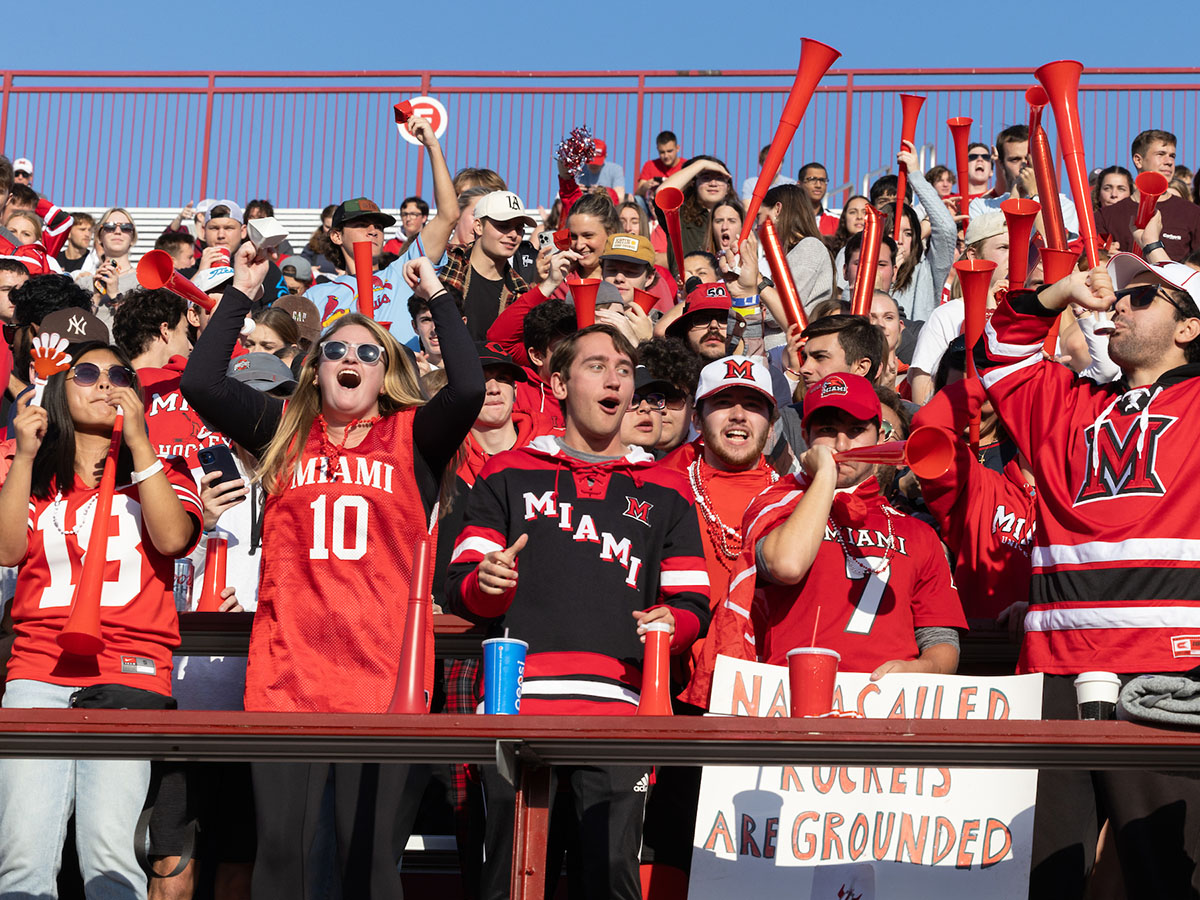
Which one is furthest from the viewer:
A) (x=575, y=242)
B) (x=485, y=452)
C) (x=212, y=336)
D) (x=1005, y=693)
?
(x=575, y=242)

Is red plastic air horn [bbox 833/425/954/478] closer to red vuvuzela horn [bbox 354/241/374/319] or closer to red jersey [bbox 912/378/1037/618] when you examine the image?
red jersey [bbox 912/378/1037/618]

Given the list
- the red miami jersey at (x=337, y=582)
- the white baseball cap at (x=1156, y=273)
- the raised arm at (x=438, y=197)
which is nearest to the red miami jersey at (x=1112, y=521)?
the white baseball cap at (x=1156, y=273)

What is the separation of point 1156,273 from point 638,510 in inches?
67.3

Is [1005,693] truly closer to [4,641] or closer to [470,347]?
[470,347]

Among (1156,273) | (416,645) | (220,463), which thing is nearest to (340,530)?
(416,645)

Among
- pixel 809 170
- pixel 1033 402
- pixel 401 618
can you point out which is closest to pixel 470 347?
pixel 401 618

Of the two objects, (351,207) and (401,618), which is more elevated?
(351,207)

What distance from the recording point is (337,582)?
4.52 meters

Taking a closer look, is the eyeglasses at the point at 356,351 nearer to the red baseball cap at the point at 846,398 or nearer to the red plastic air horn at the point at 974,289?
the red baseball cap at the point at 846,398

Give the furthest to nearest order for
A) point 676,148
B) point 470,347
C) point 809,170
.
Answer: point 676,148 → point 809,170 → point 470,347

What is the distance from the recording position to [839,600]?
4.71m

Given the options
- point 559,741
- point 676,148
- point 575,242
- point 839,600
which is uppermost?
point 676,148

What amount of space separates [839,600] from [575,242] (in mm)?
3864

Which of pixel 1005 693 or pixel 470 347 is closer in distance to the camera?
pixel 1005 693
